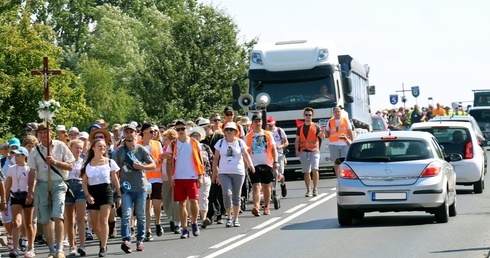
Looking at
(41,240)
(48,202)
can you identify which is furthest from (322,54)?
(48,202)

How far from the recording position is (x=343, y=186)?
65.2 ft

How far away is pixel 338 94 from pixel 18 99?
3074cm

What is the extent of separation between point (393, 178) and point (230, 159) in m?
2.59

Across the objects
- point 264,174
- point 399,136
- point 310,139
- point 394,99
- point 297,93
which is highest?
point 394,99

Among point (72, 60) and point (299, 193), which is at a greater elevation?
point (72, 60)

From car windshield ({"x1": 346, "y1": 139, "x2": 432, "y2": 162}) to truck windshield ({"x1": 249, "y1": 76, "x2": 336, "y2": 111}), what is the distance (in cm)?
1187

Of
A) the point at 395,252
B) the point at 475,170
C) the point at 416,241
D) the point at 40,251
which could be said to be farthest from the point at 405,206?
the point at 475,170

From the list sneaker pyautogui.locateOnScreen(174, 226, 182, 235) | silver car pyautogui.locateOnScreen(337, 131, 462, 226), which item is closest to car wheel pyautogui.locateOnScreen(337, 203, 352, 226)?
silver car pyautogui.locateOnScreen(337, 131, 462, 226)

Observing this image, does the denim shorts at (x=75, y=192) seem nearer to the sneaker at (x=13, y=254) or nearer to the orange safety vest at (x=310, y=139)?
the sneaker at (x=13, y=254)

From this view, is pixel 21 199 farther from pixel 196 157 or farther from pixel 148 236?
pixel 196 157

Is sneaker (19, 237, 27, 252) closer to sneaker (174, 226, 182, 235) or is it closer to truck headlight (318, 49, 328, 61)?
sneaker (174, 226, 182, 235)

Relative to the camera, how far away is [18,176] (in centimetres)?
1780

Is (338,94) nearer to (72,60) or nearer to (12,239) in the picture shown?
(12,239)

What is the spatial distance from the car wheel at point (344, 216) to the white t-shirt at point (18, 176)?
4716mm
